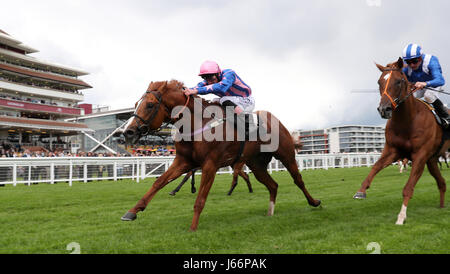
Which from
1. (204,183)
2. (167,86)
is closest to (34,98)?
(167,86)

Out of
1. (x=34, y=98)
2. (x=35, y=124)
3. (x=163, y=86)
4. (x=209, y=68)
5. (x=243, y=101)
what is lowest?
(x=243, y=101)

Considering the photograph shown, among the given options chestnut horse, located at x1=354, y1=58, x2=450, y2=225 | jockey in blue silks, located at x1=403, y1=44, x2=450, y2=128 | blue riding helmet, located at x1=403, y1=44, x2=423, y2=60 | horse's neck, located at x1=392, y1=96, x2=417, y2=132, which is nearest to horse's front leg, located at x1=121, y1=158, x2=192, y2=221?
chestnut horse, located at x1=354, y1=58, x2=450, y2=225

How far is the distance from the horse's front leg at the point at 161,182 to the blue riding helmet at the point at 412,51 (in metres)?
3.78

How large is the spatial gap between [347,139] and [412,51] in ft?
542

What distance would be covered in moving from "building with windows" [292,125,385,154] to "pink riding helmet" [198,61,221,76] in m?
156

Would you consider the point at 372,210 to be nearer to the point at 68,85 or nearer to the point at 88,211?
the point at 88,211

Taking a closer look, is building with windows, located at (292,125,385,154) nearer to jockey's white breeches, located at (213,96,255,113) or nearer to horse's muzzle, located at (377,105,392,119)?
jockey's white breeches, located at (213,96,255,113)

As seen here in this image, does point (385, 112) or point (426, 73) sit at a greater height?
point (426, 73)

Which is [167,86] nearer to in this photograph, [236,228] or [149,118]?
[149,118]

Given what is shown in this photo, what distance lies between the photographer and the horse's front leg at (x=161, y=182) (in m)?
4.45

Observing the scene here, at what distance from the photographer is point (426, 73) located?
561 cm

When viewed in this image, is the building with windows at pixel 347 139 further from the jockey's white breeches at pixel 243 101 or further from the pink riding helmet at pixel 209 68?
the pink riding helmet at pixel 209 68

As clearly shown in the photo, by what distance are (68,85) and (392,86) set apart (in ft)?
199
